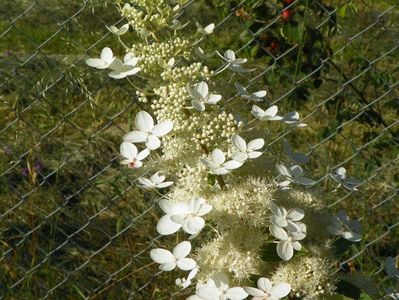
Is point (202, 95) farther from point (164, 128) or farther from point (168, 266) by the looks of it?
point (168, 266)

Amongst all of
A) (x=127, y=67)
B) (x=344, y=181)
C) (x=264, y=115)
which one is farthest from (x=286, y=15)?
(x=127, y=67)

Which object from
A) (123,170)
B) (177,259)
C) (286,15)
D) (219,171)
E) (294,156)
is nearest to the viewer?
(219,171)

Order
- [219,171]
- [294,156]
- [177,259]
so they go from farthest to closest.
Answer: [294,156] → [177,259] → [219,171]

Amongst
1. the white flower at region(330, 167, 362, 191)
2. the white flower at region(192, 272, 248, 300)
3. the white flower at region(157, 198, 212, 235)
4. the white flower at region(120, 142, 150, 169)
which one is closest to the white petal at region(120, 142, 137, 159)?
the white flower at region(120, 142, 150, 169)

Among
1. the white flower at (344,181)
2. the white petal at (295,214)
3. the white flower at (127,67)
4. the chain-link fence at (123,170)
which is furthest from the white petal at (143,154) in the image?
the chain-link fence at (123,170)

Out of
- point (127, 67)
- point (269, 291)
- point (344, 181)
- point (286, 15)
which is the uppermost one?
point (127, 67)

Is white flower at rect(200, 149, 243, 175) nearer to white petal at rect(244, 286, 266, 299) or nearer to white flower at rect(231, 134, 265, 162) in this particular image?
white flower at rect(231, 134, 265, 162)

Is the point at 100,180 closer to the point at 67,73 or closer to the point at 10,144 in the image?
the point at 10,144
